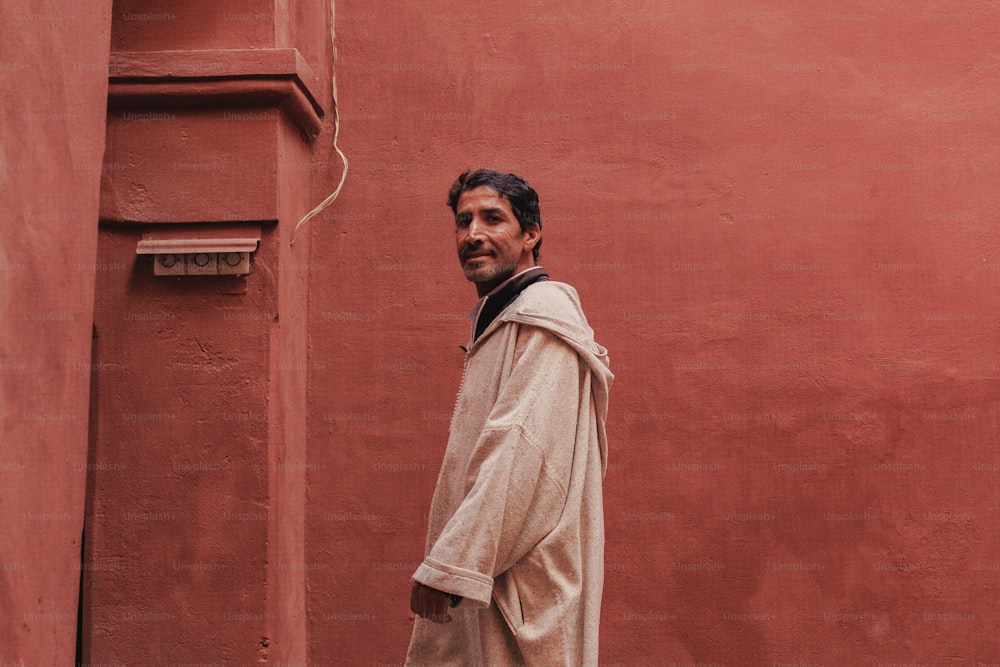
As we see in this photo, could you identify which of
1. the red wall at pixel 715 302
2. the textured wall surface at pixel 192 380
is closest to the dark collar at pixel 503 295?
the textured wall surface at pixel 192 380

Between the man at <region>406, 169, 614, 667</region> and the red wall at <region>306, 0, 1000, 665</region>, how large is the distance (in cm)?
141

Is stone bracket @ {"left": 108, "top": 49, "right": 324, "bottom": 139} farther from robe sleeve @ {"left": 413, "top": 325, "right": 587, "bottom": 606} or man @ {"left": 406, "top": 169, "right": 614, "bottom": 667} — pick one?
robe sleeve @ {"left": 413, "top": 325, "right": 587, "bottom": 606}

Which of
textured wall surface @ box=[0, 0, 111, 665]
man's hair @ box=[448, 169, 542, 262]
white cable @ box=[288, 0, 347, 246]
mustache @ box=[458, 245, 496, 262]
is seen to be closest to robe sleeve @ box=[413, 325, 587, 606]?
mustache @ box=[458, 245, 496, 262]

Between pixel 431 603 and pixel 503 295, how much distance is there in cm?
88

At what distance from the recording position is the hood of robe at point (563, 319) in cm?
261

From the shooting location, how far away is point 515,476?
2453 mm

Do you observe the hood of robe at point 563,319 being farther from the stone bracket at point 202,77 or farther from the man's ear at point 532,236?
the stone bracket at point 202,77

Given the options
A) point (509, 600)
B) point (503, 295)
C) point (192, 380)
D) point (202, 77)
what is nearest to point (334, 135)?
point (202, 77)

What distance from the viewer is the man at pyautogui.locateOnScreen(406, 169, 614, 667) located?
7.86ft

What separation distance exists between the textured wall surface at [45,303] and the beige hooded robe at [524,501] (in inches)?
42.6

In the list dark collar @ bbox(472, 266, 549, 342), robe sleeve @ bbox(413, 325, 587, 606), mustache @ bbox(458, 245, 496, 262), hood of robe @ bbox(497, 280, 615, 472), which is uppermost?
mustache @ bbox(458, 245, 496, 262)

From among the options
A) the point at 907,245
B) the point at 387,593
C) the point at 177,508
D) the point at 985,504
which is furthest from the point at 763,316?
the point at 177,508

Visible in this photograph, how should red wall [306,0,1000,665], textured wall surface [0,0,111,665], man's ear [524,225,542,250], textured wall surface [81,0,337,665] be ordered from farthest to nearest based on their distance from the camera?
red wall [306,0,1000,665] → textured wall surface [81,0,337,665] → man's ear [524,225,542,250] → textured wall surface [0,0,111,665]

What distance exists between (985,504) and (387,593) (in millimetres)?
2510
